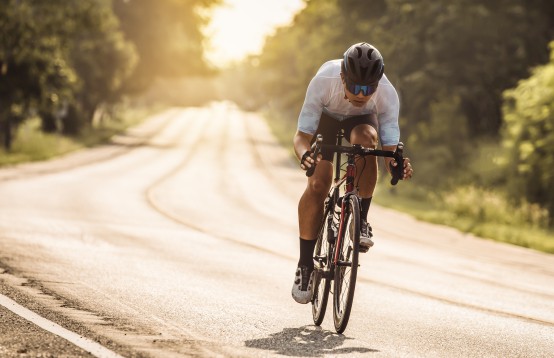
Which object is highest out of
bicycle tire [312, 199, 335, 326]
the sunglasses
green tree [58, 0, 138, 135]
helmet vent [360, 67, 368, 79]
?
green tree [58, 0, 138, 135]

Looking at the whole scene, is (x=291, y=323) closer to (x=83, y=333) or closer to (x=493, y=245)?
(x=83, y=333)

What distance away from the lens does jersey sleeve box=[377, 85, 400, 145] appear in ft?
20.7

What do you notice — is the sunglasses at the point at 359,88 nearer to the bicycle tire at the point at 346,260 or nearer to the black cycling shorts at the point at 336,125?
the black cycling shorts at the point at 336,125

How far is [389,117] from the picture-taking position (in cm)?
637

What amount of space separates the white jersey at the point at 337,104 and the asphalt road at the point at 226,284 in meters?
1.52

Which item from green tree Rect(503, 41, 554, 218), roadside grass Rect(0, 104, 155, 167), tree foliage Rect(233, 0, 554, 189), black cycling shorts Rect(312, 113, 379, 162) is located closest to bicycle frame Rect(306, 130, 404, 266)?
black cycling shorts Rect(312, 113, 379, 162)

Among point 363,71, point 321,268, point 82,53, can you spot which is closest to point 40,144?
point 82,53

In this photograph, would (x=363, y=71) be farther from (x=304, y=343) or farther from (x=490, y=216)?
(x=490, y=216)

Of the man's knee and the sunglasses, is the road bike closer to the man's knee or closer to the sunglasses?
the man's knee

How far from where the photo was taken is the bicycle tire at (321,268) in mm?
6492

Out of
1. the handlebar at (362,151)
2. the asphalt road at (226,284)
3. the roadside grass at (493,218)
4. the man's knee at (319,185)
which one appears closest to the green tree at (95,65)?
the roadside grass at (493,218)

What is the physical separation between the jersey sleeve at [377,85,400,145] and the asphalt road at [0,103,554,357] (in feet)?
4.83

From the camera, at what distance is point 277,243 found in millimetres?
13758

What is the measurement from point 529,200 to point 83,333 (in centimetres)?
1915
